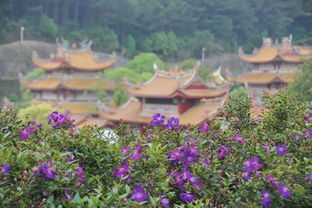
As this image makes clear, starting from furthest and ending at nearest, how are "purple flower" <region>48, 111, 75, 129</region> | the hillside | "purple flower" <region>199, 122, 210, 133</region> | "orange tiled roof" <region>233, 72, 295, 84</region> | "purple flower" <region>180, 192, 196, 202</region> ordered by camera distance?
the hillside → "orange tiled roof" <region>233, 72, 295, 84</region> → "purple flower" <region>199, 122, 210, 133</region> → "purple flower" <region>48, 111, 75, 129</region> → "purple flower" <region>180, 192, 196, 202</region>

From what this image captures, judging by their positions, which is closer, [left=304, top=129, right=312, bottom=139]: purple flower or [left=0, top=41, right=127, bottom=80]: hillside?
[left=304, top=129, right=312, bottom=139]: purple flower

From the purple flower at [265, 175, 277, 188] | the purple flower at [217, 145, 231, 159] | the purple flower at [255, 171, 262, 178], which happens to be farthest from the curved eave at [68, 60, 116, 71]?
the purple flower at [265, 175, 277, 188]

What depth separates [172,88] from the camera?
19.7 m

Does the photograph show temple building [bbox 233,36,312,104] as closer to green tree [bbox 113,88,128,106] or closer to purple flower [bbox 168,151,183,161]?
green tree [bbox 113,88,128,106]

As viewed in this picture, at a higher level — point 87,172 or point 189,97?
point 87,172

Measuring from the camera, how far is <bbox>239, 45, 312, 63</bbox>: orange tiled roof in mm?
31969

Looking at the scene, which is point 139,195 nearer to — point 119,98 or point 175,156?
point 175,156

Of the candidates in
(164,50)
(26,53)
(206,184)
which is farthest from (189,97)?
(164,50)

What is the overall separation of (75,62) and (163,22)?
3054 centimetres

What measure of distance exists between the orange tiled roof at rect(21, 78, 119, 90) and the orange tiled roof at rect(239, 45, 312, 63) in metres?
9.85

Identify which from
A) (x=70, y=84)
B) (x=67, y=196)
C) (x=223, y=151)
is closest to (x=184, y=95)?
(x=70, y=84)

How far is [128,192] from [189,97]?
51.8 feet

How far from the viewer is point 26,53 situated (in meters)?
47.5

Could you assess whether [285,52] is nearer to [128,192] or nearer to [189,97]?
[189,97]
